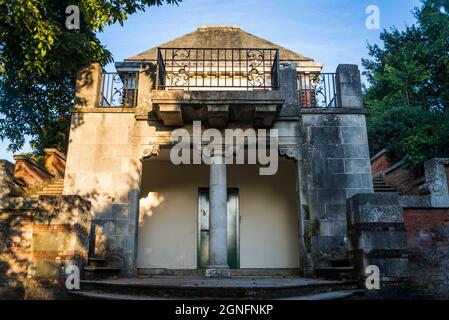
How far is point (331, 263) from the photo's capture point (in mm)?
7711

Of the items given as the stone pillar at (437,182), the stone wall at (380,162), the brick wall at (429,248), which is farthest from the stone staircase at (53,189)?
the stone wall at (380,162)

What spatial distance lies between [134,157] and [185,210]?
113 inches

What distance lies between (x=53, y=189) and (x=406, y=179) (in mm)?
8779

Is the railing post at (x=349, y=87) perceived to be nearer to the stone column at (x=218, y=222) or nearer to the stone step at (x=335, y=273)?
the stone column at (x=218, y=222)

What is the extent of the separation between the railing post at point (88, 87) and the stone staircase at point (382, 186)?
24.2 ft

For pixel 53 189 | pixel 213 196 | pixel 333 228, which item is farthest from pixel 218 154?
pixel 53 189

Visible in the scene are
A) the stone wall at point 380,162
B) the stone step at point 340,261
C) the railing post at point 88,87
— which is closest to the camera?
the stone step at point 340,261

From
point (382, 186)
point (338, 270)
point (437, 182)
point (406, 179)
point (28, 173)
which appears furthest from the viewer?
point (382, 186)

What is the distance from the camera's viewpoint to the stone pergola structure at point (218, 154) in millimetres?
7965

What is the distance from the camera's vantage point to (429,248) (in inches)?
289

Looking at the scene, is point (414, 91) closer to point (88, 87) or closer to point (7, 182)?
point (88, 87)

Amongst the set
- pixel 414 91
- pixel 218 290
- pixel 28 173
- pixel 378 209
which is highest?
pixel 414 91
